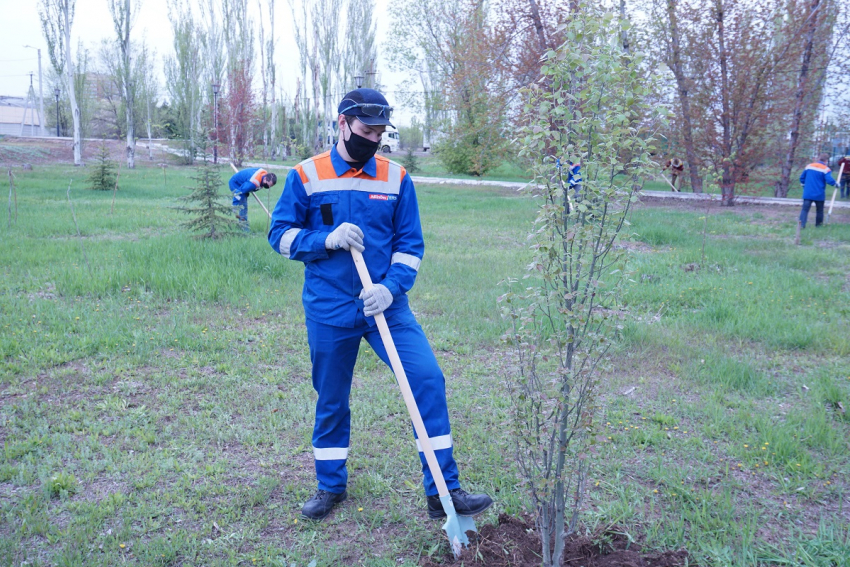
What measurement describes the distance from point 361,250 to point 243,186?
822 centimetres

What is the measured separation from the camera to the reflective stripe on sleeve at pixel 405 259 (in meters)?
3.16

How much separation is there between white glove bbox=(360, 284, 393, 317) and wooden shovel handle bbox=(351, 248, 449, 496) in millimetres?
27

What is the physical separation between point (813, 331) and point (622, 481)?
3.70 meters

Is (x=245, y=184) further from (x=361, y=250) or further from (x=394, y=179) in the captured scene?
(x=361, y=250)

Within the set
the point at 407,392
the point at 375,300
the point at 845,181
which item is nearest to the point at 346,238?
the point at 375,300

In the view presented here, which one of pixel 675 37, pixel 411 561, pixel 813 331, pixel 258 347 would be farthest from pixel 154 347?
pixel 675 37

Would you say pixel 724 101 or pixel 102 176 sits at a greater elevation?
pixel 724 101

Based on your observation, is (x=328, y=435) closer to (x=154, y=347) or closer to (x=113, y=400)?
(x=113, y=400)

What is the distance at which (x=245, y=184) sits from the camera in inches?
418

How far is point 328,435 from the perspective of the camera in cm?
333

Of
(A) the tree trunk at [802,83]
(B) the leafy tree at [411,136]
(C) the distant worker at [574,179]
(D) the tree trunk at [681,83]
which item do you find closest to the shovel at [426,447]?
(C) the distant worker at [574,179]

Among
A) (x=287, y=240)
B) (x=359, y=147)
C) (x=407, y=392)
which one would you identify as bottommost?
(x=407, y=392)

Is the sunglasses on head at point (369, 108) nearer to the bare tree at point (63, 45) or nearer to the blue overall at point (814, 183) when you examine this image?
the blue overall at point (814, 183)

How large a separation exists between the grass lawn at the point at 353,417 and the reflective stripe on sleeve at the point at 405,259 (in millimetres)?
940
